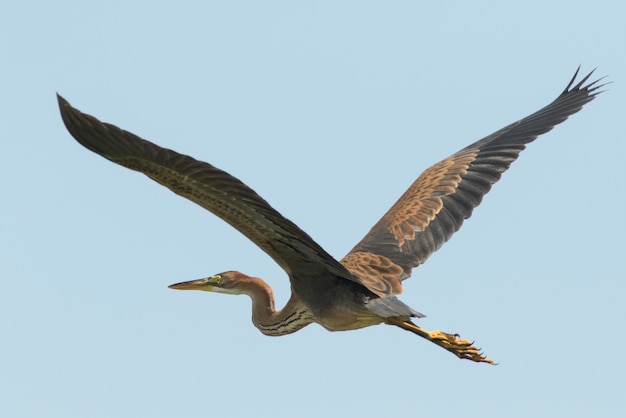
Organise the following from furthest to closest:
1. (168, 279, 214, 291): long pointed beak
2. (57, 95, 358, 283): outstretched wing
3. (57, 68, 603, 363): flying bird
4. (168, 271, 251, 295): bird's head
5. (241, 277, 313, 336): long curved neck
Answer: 1. (168, 279, 214, 291): long pointed beak
2. (168, 271, 251, 295): bird's head
3. (241, 277, 313, 336): long curved neck
4. (57, 68, 603, 363): flying bird
5. (57, 95, 358, 283): outstretched wing

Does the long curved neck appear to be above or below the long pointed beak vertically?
below

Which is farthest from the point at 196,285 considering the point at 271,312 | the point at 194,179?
the point at 194,179

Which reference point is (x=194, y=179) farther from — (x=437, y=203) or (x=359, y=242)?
(x=437, y=203)

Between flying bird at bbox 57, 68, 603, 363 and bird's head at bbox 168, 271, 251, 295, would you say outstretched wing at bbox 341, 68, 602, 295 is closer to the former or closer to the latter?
flying bird at bbox 57, 68, 603, 363

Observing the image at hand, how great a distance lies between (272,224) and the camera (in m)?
10.8

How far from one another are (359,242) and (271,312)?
112 cm

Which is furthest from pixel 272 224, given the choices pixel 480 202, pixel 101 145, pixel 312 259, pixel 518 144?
pixel 518 144

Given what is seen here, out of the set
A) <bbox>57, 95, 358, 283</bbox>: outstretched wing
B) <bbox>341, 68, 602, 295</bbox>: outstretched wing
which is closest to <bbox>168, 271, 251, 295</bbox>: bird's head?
<bbox>341, 68, 602, 295</bbox>: outstretched wing

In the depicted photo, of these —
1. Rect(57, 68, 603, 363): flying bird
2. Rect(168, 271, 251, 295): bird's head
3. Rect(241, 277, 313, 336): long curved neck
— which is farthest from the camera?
Rect(168, 271, 251, 295): bird's head

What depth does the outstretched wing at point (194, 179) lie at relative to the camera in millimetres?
9577

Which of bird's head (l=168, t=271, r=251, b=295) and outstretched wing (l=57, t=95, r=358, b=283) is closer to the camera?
outstretched wing (l=57, t=95, r=358, b=283)

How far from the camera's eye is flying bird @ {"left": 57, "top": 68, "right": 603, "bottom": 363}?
386 inches

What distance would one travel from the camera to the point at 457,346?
490 inches

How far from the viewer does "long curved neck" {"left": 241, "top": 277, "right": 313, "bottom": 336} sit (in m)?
12.3
